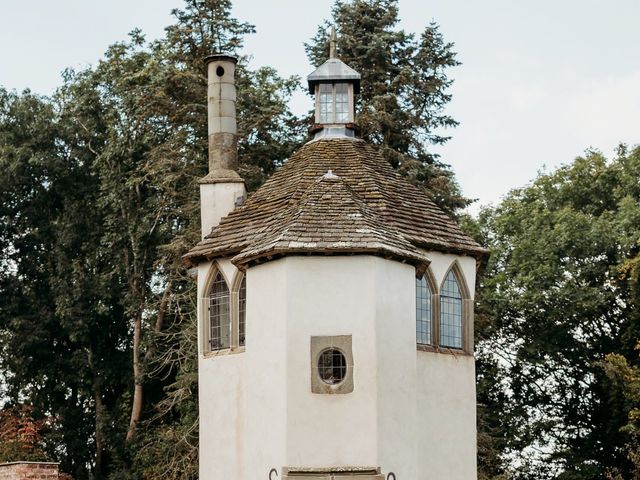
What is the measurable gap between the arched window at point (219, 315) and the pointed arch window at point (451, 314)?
13.2 ft

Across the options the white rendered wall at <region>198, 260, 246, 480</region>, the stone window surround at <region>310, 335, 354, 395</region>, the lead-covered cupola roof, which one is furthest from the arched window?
the lead-covered cupola roof

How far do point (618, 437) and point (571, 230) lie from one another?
6.41m

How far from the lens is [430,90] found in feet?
137

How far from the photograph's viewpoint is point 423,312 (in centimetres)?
2745

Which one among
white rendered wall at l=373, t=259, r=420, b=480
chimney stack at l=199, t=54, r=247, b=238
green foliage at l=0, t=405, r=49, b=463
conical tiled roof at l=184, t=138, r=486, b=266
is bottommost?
green foliage at l=0, t=405, r=49, b=463

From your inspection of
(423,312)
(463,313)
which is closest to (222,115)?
(423,312)

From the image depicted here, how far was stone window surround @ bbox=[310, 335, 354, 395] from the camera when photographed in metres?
24.5

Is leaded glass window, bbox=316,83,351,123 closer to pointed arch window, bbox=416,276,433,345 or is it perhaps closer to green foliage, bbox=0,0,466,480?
pointed arch window, bbox=416,276,433,345

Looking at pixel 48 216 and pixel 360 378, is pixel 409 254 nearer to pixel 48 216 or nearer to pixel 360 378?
pixel 360 378

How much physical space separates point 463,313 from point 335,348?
442 cm

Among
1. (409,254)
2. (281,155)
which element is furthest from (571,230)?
(409,254)

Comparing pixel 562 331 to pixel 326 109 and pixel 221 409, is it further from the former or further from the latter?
pixel 221 409

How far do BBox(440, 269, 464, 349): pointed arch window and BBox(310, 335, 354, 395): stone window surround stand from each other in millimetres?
3606

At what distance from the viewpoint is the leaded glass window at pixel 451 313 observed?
27812mm
